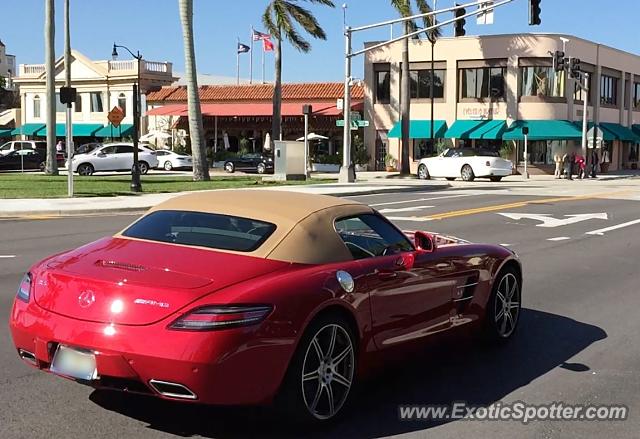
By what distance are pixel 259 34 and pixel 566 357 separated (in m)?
53.6

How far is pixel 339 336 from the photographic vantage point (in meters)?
4.65

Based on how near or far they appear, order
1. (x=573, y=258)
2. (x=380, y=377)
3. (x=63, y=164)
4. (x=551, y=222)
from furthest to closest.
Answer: (x=63, y=164)
(x=551, y=222)
(x=573, y=258)
(x=380, y=377)

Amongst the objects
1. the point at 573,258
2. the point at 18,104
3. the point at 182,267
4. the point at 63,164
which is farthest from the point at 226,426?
the point at 18,104

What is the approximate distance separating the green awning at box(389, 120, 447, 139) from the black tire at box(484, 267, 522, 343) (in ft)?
146

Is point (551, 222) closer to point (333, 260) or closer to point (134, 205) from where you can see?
point (134, 205)

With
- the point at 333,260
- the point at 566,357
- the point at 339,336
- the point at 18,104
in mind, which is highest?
the point at 18,104

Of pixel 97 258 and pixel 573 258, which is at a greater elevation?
pixel 97 258

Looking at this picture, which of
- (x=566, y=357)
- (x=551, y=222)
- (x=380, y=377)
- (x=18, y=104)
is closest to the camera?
(x=380, y=377)

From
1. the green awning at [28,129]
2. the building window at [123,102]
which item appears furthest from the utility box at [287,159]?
the green awning at [28,129]

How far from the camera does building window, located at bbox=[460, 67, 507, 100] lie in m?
50.3

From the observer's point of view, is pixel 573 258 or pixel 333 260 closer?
pixel 333 260

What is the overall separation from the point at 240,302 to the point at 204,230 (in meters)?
1.12

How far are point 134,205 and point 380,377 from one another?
16.4m

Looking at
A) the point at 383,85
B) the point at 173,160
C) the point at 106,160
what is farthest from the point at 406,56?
the point at 106,160
